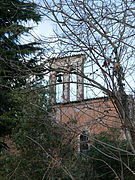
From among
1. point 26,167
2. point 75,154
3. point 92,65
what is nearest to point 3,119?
point 26,167

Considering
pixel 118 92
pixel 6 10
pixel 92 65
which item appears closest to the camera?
pixel 118 92

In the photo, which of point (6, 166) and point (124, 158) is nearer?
point (6, 166)

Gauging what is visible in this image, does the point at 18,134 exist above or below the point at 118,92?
below

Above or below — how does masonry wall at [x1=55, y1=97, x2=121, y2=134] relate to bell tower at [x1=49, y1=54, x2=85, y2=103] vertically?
below

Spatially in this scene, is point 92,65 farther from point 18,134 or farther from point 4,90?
point 4,90

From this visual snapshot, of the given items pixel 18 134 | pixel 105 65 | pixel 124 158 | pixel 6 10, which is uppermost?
pixel 6 10

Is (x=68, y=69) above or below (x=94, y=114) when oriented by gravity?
above

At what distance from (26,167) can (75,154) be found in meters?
1.47

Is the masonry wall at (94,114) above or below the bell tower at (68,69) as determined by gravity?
below

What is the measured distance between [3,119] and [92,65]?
5728 millimetres

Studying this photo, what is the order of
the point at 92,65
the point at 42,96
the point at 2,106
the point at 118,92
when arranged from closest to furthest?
the point at 118,92 < the point at 92,65 < the point at 42,96 < the point at 2,106

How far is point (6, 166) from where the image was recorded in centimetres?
638

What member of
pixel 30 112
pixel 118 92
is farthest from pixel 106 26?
pixel 30 112

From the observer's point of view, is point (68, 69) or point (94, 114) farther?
point (94, 114)
